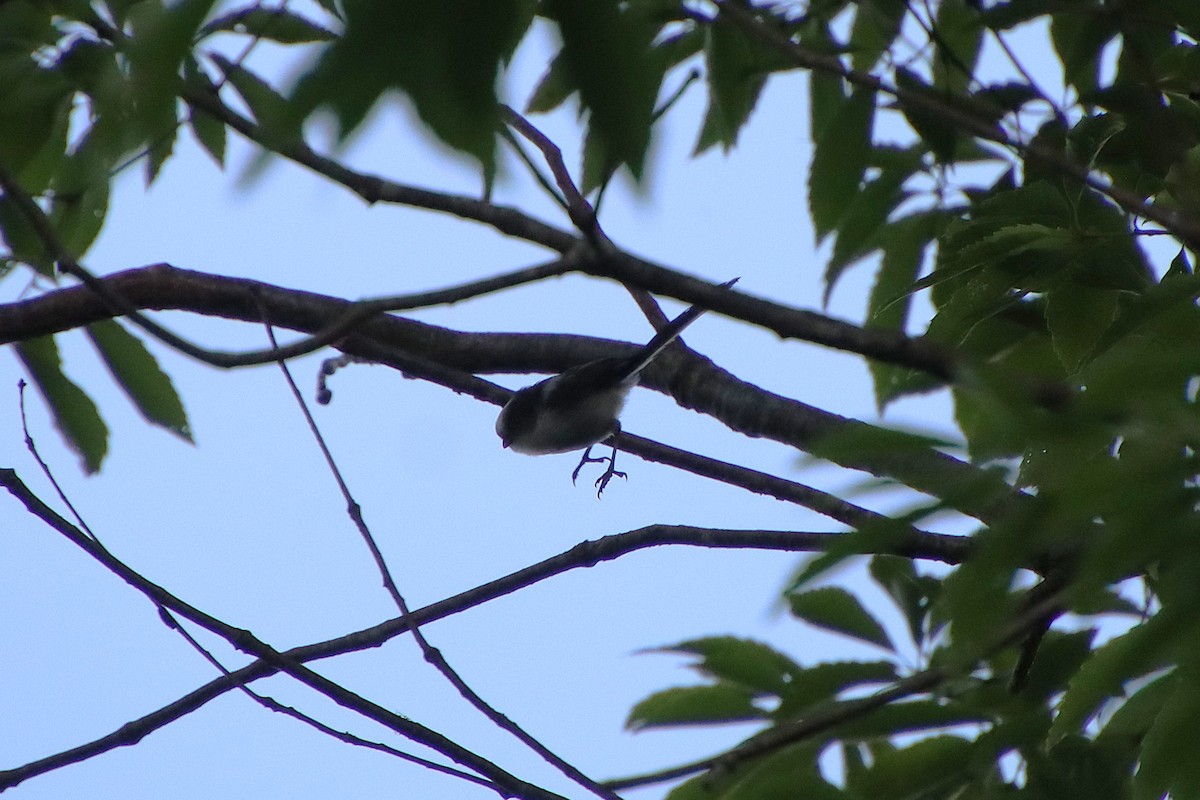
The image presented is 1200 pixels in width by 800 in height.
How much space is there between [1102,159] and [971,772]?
4.16 ft

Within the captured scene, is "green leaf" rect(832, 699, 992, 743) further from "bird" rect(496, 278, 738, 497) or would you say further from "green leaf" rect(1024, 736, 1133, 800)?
"bird" rect(496, 278, 738, 497)

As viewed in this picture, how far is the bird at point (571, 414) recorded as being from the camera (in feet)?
19.3

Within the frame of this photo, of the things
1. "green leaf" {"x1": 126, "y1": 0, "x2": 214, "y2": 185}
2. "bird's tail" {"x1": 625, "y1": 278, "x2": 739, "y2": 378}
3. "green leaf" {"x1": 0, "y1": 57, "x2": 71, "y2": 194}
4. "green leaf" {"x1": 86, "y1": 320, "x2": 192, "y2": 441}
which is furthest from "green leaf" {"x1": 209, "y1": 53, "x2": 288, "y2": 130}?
"green leaf" {"x1": 126, "y1": 0, "x2": 214, "y2": 185}

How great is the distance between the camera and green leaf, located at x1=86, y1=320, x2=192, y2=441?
2.47 metres

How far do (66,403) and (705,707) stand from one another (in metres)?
1.63

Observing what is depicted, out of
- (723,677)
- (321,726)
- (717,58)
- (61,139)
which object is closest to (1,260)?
(61,139)

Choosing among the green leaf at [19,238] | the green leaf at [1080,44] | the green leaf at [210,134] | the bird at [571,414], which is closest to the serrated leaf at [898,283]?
the green leaf at [1080,44]

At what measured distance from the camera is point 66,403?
96.6 inches

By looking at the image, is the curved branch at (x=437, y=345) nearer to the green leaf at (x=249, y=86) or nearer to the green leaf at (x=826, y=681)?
the green leaf at (x=249, y=86)

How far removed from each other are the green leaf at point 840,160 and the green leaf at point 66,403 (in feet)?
5.12

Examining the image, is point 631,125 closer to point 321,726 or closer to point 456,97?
point 456,97

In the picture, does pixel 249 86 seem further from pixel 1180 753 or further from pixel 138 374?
pixel 1180 753

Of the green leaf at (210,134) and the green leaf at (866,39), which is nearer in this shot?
the green leaf at (866,39)

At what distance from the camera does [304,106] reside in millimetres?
793
